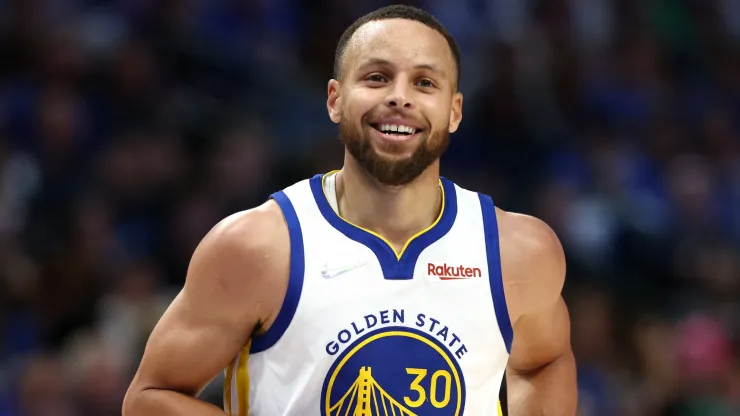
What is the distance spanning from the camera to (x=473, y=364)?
10.8 ft

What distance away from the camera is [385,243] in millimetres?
3393

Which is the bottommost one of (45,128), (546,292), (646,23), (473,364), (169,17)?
(473,364)

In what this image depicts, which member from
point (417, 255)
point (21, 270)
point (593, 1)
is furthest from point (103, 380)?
point (593, 1)

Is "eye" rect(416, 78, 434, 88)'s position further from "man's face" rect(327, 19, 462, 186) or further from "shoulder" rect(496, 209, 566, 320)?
"shoulder" rect(496, 209, 566, 320)

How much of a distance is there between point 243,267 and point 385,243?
0.43 meters

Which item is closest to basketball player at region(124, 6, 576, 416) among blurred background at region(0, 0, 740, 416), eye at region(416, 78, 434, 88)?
eye at region(416, 78, 434, 88)

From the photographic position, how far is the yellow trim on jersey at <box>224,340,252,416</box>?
3322 mm

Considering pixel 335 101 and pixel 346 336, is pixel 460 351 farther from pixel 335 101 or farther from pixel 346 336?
pixel 335 101

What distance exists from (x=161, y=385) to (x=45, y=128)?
14.2 ft

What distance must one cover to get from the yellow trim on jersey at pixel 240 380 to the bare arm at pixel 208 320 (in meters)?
0.05

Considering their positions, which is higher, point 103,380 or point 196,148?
point 196,148

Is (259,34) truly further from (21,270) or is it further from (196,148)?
(21,270)

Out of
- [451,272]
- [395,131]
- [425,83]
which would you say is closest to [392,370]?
[451,272]

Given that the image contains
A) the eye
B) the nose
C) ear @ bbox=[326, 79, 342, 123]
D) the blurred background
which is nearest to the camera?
the nose
